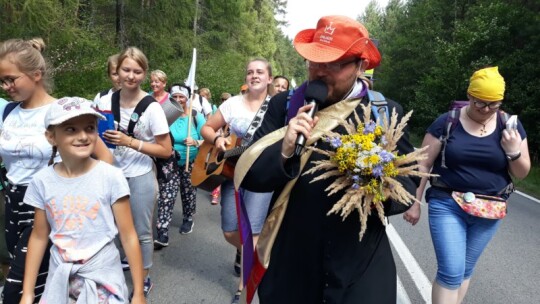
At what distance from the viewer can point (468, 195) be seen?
119 inches

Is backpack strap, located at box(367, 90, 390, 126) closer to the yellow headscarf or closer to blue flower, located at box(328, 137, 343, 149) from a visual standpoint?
blue flower, located at box(328, 137, 343, 149)

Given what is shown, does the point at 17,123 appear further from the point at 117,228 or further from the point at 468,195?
the point at 468,195

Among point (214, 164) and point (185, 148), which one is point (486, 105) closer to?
point (214, 164)

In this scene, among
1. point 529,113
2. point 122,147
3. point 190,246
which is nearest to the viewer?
point 122,147

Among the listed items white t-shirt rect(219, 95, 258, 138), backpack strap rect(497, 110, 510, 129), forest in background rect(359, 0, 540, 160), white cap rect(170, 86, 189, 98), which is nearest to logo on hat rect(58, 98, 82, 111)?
white t-shirt rect(219, 95, 258, 138)

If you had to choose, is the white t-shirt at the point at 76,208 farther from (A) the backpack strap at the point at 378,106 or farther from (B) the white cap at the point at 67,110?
(A) the backpack strap at the point at 378,106

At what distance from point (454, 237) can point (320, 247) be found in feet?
4.89

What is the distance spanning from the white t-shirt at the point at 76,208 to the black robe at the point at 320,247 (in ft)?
2.60

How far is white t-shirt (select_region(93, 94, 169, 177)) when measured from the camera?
344 cm

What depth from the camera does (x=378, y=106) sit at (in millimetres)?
1949

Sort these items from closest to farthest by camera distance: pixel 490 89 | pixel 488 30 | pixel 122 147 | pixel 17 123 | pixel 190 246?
1. pixel 17 123
2. pixel 490 89
3. pixel 122 147
4. pixel 190 246
5. pixel 488 30

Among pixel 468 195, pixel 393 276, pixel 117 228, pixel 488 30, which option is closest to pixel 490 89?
pixel 468 195

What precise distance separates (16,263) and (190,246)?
9.77 feet

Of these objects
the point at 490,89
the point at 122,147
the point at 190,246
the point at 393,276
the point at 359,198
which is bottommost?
the point at 190,246
